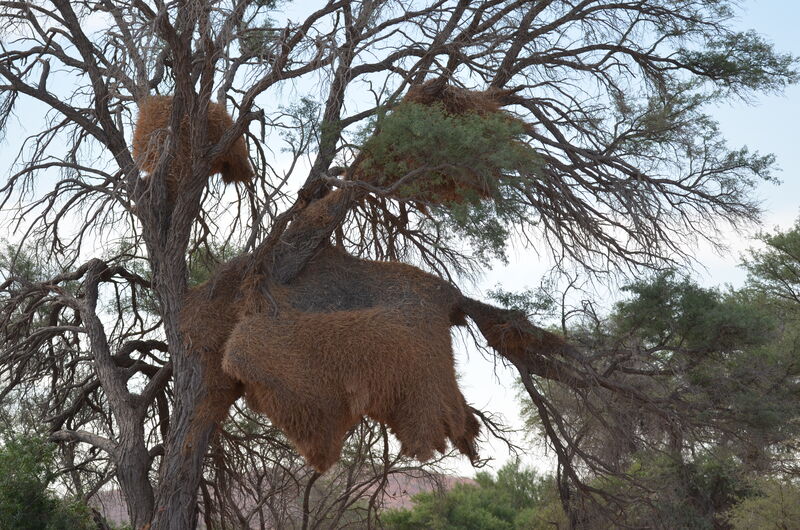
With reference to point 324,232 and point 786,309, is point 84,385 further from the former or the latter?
point 786,309

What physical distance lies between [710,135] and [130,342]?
8.14 metres

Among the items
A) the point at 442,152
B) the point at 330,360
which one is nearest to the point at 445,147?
the point at 442,152

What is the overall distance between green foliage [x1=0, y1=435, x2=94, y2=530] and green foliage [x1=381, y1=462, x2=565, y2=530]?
44.3ft

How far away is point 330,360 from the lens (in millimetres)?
10414

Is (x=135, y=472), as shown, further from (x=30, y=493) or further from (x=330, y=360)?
(x=330, y=360)

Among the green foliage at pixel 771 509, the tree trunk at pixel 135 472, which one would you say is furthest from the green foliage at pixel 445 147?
the green foliage at pixel 771 509

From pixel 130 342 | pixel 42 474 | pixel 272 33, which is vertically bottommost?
pixel 42 474

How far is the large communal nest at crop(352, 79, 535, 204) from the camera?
9.44 m

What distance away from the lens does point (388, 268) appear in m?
12.1

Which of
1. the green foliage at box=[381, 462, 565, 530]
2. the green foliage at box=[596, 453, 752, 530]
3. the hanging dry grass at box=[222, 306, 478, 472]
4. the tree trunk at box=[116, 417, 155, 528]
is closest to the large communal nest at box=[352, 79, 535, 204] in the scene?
the hanging dry grass at box=[222, 306, 478, 472]

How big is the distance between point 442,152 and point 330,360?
262 centimetres

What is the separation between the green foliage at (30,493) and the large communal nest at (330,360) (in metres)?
2.43

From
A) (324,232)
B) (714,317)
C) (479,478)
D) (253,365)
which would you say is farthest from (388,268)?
(479,478)

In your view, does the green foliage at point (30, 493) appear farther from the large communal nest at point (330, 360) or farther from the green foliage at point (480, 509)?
the green foliage at point (480, 509)
